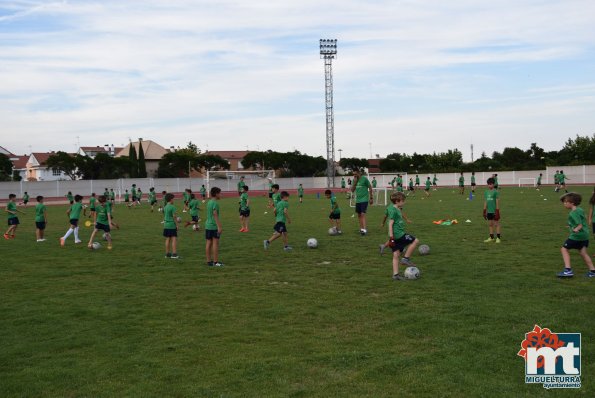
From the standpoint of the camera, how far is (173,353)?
6688 millimetres

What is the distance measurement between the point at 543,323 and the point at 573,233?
12.2 feet

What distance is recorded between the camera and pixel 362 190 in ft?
58.4

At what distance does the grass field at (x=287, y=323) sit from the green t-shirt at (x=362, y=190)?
12.7ft

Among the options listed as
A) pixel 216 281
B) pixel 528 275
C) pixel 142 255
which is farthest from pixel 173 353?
pixel 142 255

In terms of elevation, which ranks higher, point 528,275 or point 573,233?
point 573,233

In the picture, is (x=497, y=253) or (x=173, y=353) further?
(x=497, y=253)

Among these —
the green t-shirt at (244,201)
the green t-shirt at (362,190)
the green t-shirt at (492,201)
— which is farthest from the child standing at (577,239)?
the green t-shirt at (244,201)

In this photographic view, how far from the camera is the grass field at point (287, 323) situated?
5.72 metres

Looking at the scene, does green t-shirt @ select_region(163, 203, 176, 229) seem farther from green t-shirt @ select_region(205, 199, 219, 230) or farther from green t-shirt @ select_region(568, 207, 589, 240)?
green t-shirt @ select_region(568, 207, 589, 240)

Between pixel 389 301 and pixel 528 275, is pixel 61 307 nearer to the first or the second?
pixel 389 301

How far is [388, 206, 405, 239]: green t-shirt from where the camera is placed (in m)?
10.7

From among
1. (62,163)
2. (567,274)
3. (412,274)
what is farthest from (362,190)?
(62,163)

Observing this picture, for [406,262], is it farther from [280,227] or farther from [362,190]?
[362,190]

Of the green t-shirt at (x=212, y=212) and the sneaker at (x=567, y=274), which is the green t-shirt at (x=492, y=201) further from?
the green t-shirt at (x=212, y=212)
